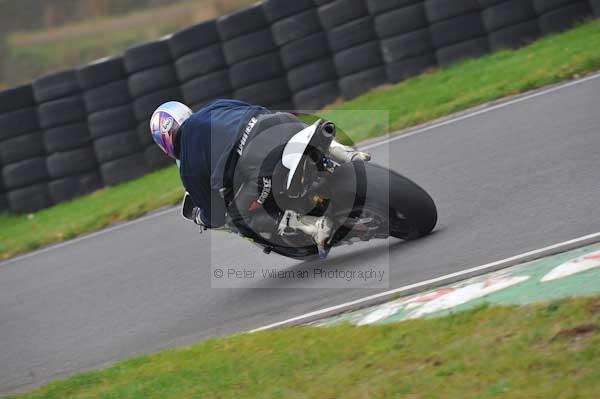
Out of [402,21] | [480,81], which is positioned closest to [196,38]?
[402,21]

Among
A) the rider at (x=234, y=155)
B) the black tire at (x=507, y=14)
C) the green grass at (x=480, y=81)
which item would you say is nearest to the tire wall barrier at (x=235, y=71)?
the black tire at (x=507, y=14)

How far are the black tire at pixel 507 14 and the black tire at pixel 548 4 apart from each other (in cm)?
7

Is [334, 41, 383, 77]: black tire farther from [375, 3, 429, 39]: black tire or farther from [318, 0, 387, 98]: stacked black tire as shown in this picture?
[375, 3, 429, 39]: black tire

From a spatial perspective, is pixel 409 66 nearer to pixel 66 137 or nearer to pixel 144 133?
pixel 144 133

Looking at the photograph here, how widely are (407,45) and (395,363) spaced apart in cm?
926

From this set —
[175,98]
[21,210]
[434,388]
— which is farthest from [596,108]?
[21,210]

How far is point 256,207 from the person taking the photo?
23.6ft

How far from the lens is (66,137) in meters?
14.5

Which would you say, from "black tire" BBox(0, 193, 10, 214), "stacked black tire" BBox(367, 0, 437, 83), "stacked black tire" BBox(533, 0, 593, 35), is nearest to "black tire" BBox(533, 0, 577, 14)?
"stacked black tire" BBox(533, 0, 593, 35)

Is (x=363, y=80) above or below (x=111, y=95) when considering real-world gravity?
below

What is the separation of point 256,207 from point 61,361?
1878 mm

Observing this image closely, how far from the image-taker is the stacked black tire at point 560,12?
13156 mm

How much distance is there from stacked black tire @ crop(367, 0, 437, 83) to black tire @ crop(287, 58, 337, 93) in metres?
0.81

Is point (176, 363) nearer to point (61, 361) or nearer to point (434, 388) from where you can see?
point (61, 361)
